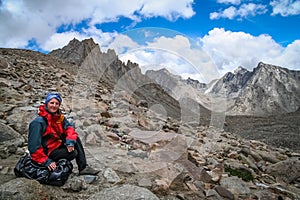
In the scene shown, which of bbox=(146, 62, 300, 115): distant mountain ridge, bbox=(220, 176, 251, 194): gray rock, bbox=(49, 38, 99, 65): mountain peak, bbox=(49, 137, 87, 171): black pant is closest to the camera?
bbox=(49, 137, 87, 171): black pant

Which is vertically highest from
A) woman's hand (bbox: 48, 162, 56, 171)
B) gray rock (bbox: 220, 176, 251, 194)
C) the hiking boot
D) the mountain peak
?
the mountain peak

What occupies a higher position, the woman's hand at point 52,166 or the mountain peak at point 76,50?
the mountain peak at point 76,50

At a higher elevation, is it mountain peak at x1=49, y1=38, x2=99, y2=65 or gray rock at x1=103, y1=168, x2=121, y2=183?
mountain peak at x1=49, y1=38, x2=99, y2=65

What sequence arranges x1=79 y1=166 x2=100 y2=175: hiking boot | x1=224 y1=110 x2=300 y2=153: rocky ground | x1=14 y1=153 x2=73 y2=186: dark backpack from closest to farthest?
x1=14 y1=153 x2=73 y2=186: dark backpack < x1=79 y1=166 x2=100 y2=175: hiking boot < x1=224 y1=110 x2=300 y2=153: rocky ground

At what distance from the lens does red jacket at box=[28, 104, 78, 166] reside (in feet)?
12.8

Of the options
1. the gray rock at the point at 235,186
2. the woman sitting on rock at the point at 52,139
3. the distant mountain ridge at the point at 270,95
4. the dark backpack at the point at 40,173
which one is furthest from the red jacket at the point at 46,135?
the distant mountain ridge at the point at 270,95

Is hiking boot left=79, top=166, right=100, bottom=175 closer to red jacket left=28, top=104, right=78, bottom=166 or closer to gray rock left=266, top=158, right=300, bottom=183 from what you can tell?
red jacket left=28, top=104, right=78, bottom=166

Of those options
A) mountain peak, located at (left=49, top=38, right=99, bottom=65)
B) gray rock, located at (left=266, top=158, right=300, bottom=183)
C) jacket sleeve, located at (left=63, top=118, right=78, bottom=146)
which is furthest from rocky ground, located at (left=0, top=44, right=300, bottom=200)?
mountain peak, located at (left=49, top=38, right=99, bottom=65)

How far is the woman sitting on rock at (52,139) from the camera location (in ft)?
12.9

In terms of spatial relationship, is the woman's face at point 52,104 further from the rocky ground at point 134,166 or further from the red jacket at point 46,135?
the rocky ground at point 134,166

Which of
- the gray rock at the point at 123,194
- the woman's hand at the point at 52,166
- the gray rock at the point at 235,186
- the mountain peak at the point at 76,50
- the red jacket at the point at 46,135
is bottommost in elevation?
the gray rock at the point at 235,186

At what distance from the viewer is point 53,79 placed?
1577 cm

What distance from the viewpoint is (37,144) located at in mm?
3900

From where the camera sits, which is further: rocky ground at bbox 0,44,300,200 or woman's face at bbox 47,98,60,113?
woman's face at bbox 47,98,60,113
